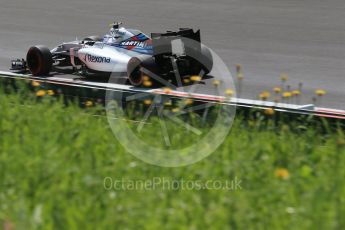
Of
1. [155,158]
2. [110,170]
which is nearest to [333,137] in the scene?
[155,158]

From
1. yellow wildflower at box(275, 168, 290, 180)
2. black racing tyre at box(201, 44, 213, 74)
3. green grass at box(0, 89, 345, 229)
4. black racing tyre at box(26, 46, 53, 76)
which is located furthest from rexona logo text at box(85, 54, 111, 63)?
yellow wildflower at box(275, 168, 290, 180)

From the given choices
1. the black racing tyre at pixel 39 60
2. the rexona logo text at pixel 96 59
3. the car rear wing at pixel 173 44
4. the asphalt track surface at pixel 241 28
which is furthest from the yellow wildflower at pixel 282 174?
the black racing tyre at pixel 39 60

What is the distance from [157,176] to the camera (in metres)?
5.93

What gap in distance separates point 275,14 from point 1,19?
7172 mm

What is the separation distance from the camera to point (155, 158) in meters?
6.39

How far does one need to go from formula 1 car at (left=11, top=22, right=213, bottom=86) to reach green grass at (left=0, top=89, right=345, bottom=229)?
4709 millimetres

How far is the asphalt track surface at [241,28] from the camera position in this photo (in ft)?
44.0

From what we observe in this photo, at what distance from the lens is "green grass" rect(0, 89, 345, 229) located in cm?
486

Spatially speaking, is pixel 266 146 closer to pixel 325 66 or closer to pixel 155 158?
pixel 155 158

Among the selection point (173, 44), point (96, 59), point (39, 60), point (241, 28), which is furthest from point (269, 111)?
point (241, 28)

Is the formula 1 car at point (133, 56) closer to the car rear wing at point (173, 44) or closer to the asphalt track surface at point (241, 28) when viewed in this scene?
the car rear wing at point (173, 44)

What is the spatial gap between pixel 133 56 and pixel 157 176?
252 inches

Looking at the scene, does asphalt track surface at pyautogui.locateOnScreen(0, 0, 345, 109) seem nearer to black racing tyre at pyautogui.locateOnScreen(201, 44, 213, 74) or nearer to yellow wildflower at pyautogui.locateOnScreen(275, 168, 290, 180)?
black racing tyre at pyautogui.locateOnScreen(201, 44, 213, 74)

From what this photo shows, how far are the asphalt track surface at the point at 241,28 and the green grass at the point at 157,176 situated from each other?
5.19 meters
